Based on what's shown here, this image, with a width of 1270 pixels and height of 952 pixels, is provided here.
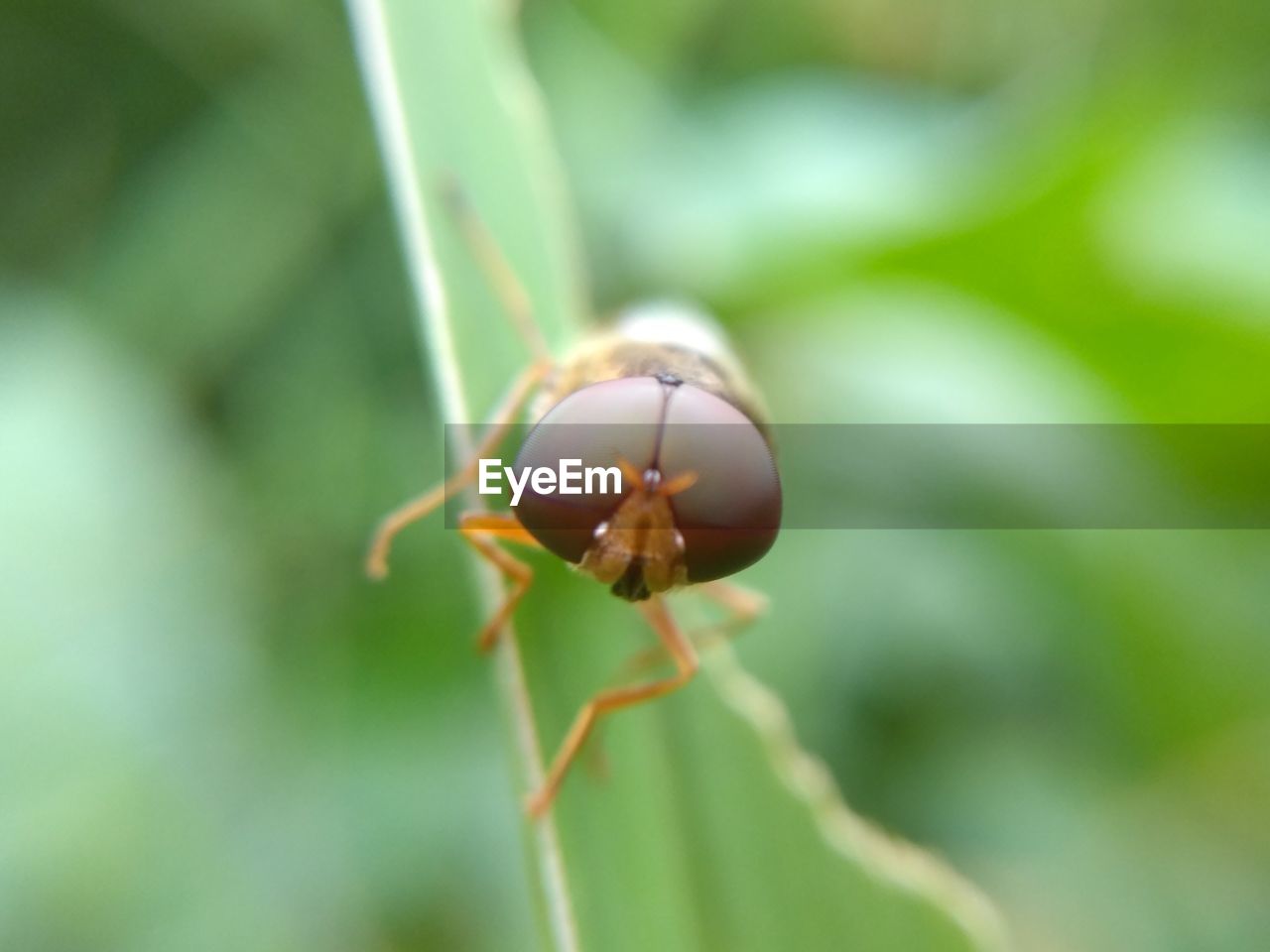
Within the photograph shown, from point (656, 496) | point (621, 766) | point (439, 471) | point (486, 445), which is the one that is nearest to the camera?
point (656, 496)

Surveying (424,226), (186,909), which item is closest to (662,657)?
(424,226)

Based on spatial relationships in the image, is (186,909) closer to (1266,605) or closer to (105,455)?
(105,455)

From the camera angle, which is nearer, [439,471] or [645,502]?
[645,502]

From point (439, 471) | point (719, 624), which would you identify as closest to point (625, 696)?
point (719, 624)

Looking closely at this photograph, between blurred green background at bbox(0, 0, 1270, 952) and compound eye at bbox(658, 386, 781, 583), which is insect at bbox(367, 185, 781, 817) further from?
blurred green background at bbox(0, 0, 1270, 952)

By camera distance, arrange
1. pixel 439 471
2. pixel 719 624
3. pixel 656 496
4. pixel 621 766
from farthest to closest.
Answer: pixel 439 471 < pixel 719 624 < pixel 621 766 < pixel 656 496

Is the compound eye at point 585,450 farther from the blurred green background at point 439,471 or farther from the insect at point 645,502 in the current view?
the blurred green background at point 439,471

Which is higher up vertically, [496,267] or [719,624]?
[496,267]

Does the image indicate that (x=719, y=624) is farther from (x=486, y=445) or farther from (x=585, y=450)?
(x=585, y=450)
